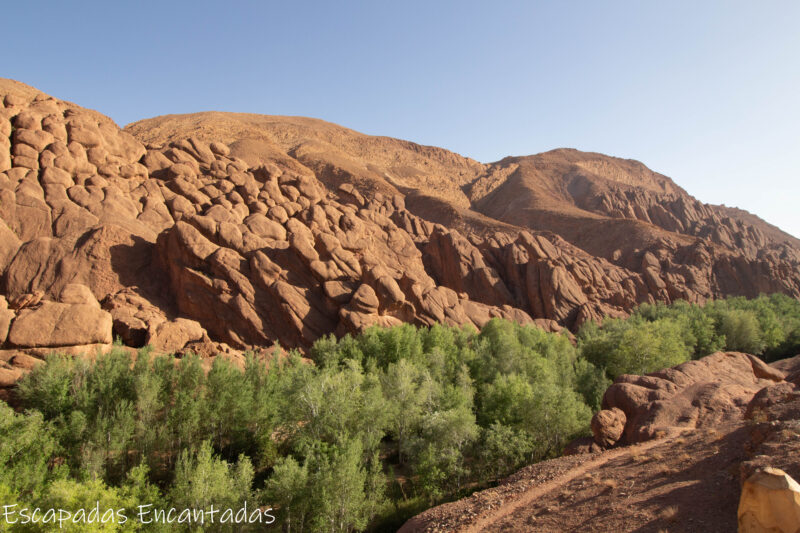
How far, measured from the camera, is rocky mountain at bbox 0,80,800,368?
37.2 metres

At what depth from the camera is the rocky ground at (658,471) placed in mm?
11570

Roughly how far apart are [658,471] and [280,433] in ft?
75.1

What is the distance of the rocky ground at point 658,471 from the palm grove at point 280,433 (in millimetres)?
5197

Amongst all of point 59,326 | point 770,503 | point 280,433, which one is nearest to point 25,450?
point 59,326

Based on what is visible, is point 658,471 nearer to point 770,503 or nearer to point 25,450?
point 770,503

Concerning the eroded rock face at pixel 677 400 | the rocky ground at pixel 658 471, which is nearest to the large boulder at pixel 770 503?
the rocky ground at pixel 658 471

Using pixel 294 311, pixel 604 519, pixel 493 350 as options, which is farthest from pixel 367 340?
pixel 604 519

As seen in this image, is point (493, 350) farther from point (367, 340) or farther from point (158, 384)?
point (158, 384)

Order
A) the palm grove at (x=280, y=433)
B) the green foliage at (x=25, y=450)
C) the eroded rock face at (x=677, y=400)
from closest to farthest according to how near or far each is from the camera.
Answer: the green foliage at (x=25, y=450)
the palm grove at (x=280, y=433)
the eroded rock face at (x=677, y=400)

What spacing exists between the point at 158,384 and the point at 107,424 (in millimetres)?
3345

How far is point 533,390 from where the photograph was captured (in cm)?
2952

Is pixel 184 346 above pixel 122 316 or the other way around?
the other way around

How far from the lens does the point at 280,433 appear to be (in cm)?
2891

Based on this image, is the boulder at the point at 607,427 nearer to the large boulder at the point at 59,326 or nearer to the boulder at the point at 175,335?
the boulder at the point at 175,335
